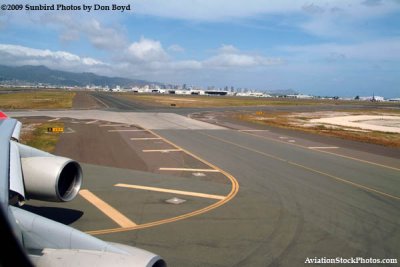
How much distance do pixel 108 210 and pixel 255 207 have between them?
625cm

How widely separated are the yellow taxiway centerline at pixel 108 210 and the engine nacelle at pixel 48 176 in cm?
330

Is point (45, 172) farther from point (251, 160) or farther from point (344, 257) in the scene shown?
point (251, 160)

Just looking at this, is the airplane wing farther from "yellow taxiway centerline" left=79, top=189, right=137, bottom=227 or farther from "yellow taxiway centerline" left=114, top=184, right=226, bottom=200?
"yellow taxiway centerline" left=114, top=184, right=226, bottom=200

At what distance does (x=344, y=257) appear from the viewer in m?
11.5

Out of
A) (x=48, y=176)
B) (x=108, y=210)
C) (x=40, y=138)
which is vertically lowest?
(x=108, y=210)

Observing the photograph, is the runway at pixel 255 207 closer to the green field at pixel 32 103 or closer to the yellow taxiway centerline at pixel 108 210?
the yellow taxiway centerline at pixel 108 210

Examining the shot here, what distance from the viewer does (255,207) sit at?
1652 centimetres

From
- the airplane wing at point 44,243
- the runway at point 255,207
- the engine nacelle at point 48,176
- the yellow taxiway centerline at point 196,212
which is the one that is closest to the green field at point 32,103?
the runway at point 255,207

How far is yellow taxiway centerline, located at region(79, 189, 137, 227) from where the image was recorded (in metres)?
14.1

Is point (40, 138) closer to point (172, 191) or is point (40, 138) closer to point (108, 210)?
point (172, 191)

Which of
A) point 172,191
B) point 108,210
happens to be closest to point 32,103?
point 172,191

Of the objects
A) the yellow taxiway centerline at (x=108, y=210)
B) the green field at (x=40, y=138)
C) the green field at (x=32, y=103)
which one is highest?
the green field at (x=32, y=103)

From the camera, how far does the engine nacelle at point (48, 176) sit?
404 inches

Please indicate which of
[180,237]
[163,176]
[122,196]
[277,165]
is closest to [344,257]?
[180,237]
